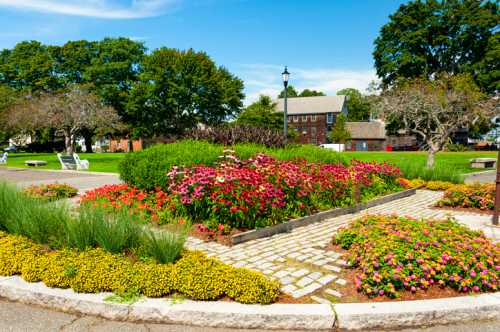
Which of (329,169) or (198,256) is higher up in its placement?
(329,169)

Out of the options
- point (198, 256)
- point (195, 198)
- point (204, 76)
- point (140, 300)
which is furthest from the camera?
point (204, 76)

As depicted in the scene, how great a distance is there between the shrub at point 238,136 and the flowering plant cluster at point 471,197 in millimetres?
5635

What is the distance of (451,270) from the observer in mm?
3539

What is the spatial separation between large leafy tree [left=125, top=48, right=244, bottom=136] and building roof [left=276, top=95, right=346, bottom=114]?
111 feet

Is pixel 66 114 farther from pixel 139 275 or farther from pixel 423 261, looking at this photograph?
pixel 423 261

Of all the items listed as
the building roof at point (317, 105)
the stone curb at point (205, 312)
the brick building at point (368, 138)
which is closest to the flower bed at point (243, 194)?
the stone curb at point (205, 312)

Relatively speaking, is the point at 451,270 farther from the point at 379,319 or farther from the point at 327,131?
the point at 327,131

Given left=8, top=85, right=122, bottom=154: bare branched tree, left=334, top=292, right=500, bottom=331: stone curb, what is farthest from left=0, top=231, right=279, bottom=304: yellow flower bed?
left=8, top=85, right=122, bottom=154: bare branched tree

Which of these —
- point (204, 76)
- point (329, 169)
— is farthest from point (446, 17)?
point (329, 169)

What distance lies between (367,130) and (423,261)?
2798 inches

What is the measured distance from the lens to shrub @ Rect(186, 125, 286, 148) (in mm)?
11131

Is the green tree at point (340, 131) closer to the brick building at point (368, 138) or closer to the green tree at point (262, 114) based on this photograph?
the brick building at point (368, 138)

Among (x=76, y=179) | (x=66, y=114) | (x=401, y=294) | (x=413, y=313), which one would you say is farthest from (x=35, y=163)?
(x=413, y=313)

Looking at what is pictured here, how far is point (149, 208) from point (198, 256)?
10.1 feet
